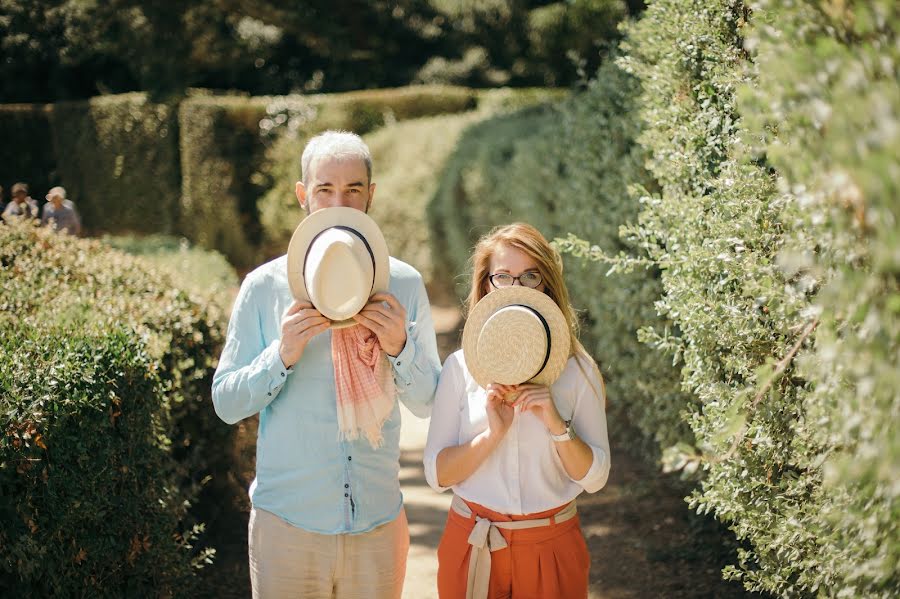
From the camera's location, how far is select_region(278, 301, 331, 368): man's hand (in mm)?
2654

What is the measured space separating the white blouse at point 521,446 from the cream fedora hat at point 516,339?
144mm

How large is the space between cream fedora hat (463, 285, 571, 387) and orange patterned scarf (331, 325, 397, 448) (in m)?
0.31

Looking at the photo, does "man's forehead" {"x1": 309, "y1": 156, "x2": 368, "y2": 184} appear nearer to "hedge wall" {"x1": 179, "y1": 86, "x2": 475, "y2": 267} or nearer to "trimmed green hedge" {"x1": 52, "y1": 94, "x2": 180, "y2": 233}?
"hedge wall" {"x1": 179, "y1": 86, "x2": 475, "y2": 267}

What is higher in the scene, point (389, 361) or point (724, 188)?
point (724, 188)

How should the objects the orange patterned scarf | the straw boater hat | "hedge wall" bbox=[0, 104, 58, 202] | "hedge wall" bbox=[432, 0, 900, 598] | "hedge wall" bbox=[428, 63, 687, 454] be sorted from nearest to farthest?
1. "hedge wall" bbox=[432, 0, 900, 598]
2. the straw boater hat
3. the orange patterned scarf
4. "hedge wall" bbox=[428, 63, 687, 454]
5. "hedge wall" bbox=[0, 104, 58, 202]

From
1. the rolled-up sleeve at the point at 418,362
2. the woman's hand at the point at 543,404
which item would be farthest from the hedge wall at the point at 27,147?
the woman's hand at the point at 543,404

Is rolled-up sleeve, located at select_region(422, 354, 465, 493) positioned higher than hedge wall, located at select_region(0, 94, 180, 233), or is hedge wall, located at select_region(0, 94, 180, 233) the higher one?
hedge wall, located at select_region(0, 94, 180, 233)

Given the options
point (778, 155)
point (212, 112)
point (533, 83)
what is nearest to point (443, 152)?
point (212, 112)

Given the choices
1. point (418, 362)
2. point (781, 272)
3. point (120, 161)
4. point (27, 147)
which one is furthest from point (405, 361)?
point (27, 147)

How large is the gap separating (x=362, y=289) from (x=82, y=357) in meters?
1.50

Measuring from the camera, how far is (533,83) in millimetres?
23797

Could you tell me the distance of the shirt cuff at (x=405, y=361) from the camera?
110 inches

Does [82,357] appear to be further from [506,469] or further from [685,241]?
[685,241]

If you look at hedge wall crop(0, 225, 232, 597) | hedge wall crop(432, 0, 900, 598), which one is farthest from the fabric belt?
hedge wall crop(0, 225, 232, 597)
